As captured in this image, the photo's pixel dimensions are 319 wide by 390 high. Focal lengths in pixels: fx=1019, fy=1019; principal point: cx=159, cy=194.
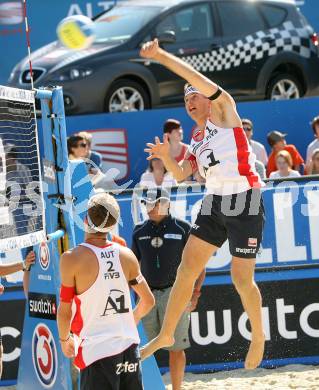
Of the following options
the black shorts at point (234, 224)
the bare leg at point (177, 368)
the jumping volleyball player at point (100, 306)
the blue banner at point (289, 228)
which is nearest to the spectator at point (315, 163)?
the blue banner at point (289, 228)

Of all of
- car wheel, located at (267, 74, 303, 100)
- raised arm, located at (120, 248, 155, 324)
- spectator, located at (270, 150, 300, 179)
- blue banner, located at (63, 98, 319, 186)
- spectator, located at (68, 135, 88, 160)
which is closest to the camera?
raised arm, located at (120, 248, 155, 324)

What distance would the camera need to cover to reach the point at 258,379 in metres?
10.1

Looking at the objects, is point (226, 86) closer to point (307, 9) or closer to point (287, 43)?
point (287, 43)

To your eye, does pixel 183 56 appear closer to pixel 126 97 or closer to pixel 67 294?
pixel 126 97

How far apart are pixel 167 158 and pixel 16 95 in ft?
3.89

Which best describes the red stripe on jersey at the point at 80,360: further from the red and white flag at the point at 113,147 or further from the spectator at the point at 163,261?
the red and white flag at the point at 113,147

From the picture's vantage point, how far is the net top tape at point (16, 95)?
7.02 metres

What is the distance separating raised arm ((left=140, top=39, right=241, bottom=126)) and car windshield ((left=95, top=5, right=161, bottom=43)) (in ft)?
24.4

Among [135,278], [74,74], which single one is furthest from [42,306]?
[74,74]

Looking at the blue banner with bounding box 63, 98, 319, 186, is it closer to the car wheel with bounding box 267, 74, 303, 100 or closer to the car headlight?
the car headlight

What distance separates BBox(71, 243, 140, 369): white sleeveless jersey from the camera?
6.31 meters

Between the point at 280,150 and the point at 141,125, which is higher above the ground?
the point at 141,125

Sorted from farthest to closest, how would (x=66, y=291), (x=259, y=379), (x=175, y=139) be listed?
(x=175, y=139) → (x=259, y=379) → (x=66, y=291)

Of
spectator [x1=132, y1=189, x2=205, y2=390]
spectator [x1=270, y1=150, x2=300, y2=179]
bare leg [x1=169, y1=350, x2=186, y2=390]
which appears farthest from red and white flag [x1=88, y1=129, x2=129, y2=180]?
bare leg [x1=169, y1=350, x2=186, y2=390]
